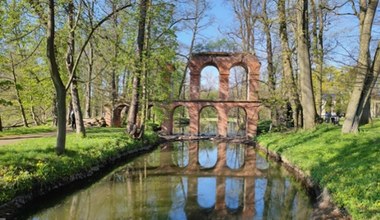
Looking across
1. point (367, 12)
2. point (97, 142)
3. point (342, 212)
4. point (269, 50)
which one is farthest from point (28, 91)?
point (342, 212)

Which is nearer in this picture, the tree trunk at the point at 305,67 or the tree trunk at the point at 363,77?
the tree trunk at the point at 363,77

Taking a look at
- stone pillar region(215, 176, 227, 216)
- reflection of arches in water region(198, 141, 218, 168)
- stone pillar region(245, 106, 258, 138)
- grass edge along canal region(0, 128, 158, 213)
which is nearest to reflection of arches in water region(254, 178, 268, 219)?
stone pillar region(215, 176, 227, 216)

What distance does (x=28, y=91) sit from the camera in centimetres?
2570

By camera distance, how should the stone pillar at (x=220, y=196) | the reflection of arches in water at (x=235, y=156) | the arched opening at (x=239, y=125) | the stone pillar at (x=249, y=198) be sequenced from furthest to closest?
the arched opening at (x=239, y=125)
the reflection of arches in water at (x=235, y=156)
the stone pillar at (x=220, y=196)
the stone pillar at (x=249, y=198)

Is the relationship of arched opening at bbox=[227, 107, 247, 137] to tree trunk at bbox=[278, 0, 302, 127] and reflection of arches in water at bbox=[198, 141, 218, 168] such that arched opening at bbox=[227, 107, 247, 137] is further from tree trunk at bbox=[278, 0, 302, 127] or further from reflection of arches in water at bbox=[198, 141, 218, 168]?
tree trunk at bbox=[278, 0, 302, 127]

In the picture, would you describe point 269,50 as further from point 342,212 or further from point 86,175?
point 342,212

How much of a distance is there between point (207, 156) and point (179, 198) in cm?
965

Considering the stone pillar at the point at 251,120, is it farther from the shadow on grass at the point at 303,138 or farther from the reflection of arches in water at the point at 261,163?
the shadow on grass at the point at 303,138

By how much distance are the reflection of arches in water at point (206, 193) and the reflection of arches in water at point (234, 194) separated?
42 centimetres

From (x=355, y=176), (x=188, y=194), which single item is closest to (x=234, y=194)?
(x=188, y=194)

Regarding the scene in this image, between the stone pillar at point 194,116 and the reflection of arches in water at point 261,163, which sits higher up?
the stone pillar at point 194,116

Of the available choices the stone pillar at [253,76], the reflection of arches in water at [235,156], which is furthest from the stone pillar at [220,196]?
the stone pillar at [253,76]

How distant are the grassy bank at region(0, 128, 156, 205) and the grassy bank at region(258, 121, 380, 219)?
23.8 ft

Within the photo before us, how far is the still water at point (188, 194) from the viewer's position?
27.8 ft
